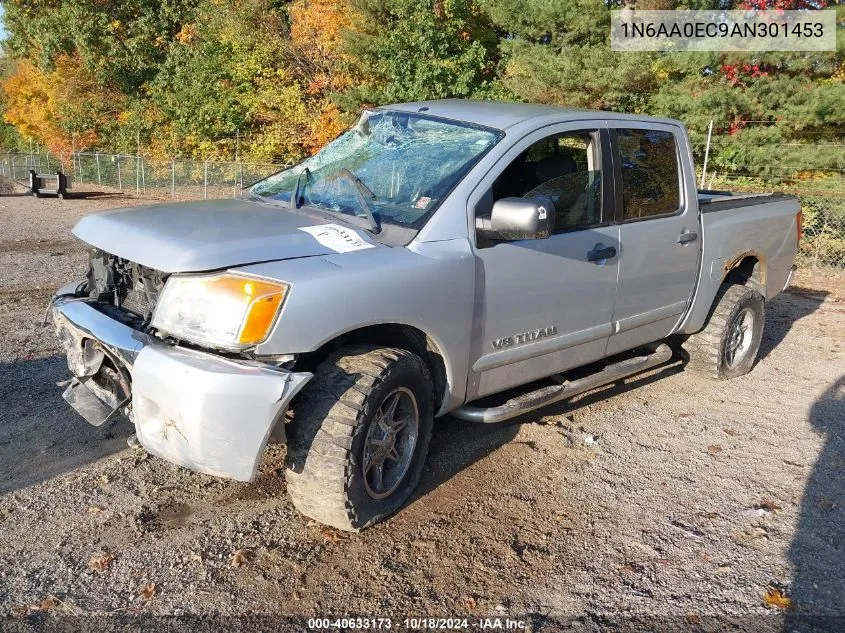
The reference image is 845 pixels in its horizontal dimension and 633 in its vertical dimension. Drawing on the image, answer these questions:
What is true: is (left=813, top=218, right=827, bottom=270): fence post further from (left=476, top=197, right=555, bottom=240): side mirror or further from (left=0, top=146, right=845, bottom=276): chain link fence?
(left=476, top=197, right=555, bottom=240): side mirror

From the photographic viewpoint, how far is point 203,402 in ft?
9.50

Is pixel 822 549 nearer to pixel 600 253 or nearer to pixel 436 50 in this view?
pixel 600 253

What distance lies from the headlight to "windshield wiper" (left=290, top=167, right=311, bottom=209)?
40.7 inches

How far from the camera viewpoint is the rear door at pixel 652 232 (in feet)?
15.6

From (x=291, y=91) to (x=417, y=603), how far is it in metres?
29.3

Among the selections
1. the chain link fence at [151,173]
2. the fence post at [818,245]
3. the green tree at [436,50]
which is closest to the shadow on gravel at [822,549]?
the fence post at [818,245]

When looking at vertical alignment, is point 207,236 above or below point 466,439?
above

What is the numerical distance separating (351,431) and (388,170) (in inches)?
62.6

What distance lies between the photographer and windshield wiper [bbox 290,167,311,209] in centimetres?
403

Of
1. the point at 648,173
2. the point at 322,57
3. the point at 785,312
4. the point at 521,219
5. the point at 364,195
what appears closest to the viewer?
the point at 521,219

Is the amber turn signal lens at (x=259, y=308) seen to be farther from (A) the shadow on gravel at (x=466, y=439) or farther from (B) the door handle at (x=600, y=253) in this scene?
(B) the door handle at (x=600, y=253)

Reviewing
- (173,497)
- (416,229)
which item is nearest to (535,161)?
(416,229)

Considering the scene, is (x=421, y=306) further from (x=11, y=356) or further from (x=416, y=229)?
(x=11, y=356)

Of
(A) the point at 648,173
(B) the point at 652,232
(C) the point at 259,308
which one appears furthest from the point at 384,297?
(A) the point at 648,173
